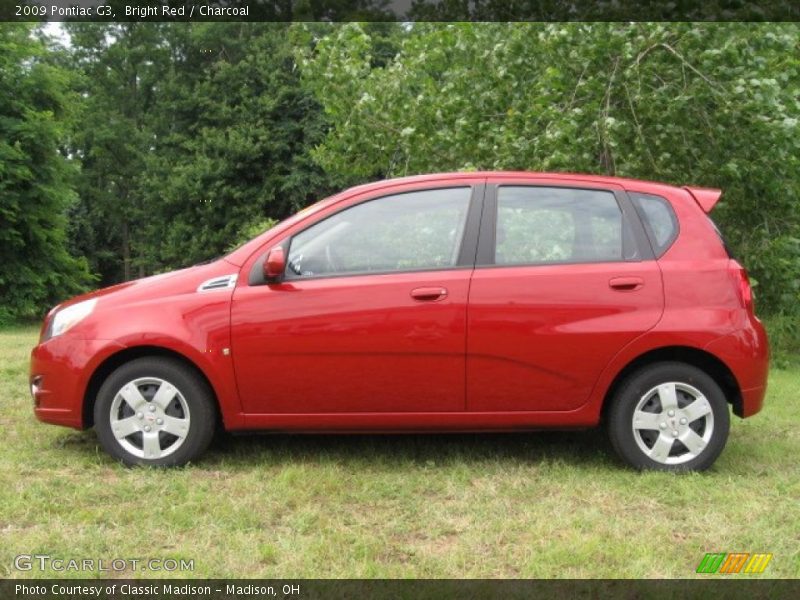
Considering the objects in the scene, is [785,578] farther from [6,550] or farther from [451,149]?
[451,149]

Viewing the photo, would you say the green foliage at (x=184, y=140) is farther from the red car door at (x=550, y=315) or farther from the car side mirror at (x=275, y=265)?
the red car door at (x=550, y=315)

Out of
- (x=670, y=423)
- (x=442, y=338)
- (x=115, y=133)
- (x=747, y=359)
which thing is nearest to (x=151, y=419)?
(x=442, y=338)

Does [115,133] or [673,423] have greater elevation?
[115,133]

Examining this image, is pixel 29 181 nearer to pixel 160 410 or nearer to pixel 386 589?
pixel 160 410

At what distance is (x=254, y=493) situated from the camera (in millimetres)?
4371

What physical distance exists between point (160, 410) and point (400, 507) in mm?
1518

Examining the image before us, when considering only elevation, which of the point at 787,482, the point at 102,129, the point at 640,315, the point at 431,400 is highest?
the point at 102,129

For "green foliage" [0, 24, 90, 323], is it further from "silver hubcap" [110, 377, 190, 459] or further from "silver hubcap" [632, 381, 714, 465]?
"silver hubcap" [632, 381, 714, 465]

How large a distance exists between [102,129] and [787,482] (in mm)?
36228

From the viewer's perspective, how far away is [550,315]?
4.69m

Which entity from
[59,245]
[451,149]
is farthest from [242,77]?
[451,149]

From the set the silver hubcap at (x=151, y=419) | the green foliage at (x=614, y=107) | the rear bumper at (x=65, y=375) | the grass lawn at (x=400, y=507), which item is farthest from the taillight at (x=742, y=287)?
the green foliage at (x=614, y=107)

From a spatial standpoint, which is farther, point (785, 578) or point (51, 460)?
point (51, 460)

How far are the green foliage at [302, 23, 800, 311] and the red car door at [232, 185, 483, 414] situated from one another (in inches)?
156
